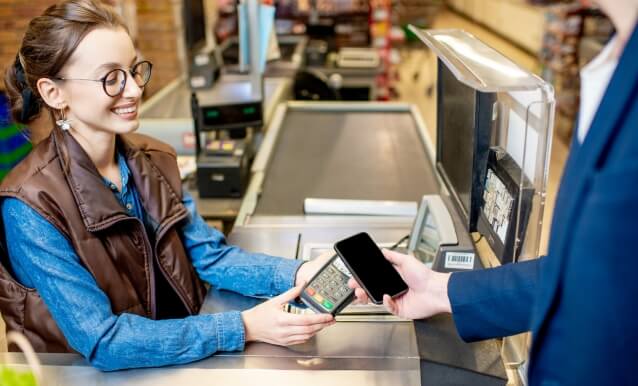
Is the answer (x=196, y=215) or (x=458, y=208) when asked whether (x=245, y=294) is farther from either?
(x=458, y=208)

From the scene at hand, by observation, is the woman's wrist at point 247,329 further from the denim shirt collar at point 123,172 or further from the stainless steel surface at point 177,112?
the stainless steel surface at point 177,112

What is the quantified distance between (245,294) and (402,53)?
9.69m

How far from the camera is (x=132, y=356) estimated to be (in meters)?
1.17

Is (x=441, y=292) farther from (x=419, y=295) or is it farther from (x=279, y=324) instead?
(x=279, y=324)

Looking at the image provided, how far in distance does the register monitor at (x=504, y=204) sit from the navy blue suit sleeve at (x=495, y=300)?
0.18 ft

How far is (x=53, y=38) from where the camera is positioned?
4.17 ft

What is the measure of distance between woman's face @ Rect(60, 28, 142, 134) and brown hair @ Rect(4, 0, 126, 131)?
0.06ft

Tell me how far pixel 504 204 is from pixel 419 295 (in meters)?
0.27

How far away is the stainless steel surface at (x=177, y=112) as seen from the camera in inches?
111

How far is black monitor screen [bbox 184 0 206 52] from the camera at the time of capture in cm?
375

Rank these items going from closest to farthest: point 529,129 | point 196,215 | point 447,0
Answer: point 529,129 → point 196,215 → point 447,0

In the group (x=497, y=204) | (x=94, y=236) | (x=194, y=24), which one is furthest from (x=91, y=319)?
(x=194, y=24)

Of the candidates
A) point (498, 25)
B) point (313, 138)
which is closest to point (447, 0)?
point (498, 25)

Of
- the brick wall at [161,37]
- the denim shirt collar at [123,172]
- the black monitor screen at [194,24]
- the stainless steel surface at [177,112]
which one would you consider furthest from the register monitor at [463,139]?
the brick wall at [161,37]
